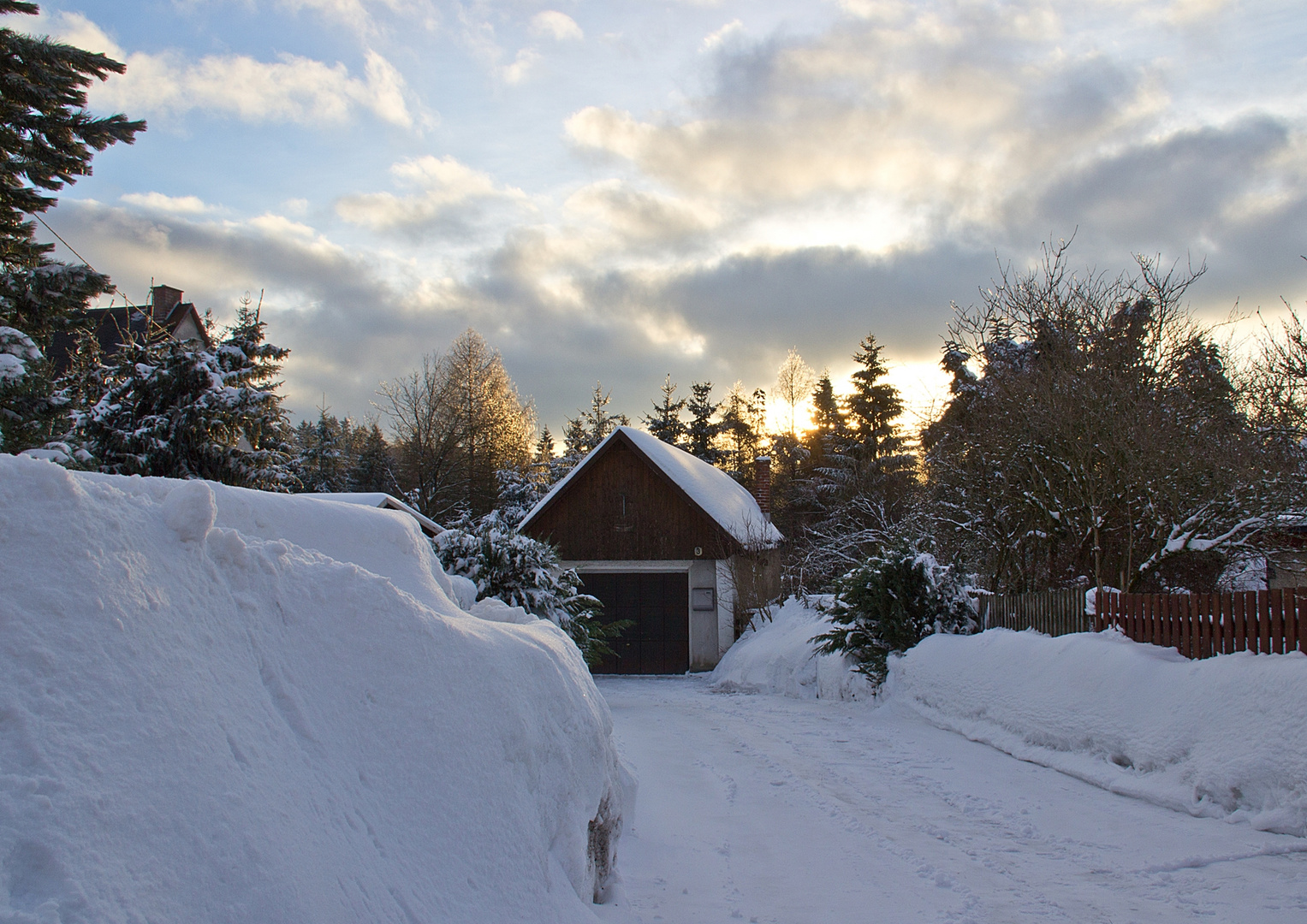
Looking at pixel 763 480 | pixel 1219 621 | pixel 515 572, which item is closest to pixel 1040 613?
pixel 1219 621

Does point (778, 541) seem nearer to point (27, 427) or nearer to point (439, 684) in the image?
point (27, 427)

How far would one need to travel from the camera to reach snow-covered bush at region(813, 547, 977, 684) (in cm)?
1284

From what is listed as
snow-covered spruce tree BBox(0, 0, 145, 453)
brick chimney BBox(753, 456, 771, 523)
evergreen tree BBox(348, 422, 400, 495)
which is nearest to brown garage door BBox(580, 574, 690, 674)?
brick chimney BBox(753, 456, 771, 523)

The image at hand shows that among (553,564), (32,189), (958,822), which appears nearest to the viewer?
(958,822)

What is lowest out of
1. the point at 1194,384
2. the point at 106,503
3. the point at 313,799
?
the point at 313,799

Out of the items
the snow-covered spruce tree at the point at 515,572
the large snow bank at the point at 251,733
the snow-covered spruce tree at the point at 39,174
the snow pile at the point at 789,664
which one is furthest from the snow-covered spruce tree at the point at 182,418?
the large snow bank at the point at 251,733

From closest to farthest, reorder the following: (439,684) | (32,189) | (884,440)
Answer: (439,684) → (32,189) → (884,440)

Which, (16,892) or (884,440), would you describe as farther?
(884,440)

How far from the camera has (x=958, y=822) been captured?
6062 mm

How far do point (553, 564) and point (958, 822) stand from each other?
855 cm

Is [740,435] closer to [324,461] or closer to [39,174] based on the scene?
[324,461]

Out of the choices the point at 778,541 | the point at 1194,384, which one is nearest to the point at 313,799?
the point at 1194,384

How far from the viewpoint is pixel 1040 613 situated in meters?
11.0

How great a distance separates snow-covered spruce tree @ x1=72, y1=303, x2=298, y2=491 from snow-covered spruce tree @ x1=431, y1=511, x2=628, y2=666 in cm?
709
